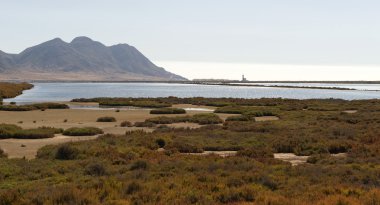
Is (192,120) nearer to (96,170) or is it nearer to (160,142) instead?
(160,142)

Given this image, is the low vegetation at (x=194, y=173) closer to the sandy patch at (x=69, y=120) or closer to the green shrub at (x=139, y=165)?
the green shrub at (x=139, y=165)

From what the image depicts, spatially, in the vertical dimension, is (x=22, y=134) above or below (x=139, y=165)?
below

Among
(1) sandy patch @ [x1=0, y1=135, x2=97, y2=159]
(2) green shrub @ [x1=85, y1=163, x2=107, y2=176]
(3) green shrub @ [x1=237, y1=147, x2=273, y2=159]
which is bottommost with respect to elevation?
(1) sandy patch @ [x1=0, y1=135, x2=97, y2=159]

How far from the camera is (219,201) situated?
524 inches

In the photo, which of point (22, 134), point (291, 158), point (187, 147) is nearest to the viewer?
point (291, 158)

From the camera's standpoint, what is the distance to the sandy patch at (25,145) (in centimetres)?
2469

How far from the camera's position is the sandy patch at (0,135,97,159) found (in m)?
24.7

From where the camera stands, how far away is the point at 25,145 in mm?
28094

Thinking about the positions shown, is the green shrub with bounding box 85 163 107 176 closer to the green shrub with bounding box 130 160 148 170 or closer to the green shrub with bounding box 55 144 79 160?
the green shrub with bounding box 130 160 148 170

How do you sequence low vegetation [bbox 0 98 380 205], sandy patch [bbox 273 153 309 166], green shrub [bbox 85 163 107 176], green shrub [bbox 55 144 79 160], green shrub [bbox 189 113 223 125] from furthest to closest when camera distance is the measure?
green shrub [bbox 189 113 223 125], sandy patch [bbox 273 153 309 166], green shrub [bbox 55 144 79 160], green shrub [bbox 85 163 107 176], low vegetation [bbox 0 98 380 205]

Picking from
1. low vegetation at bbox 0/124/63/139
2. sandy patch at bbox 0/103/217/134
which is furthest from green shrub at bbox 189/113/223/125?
low vegetation at bbox 0/124/63/139

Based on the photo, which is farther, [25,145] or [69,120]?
[69,120]

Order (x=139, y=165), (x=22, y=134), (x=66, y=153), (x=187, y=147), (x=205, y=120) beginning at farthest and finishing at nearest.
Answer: (x=205, y=120), (x=22, y=134), (x=187, y=147), (x=66, y=153), (x=139, y=165)

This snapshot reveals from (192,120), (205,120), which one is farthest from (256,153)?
(192,120)
